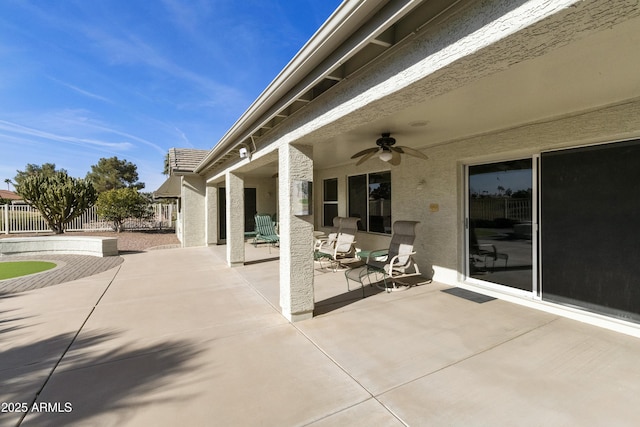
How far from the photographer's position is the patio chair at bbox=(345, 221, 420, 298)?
600 centimetres

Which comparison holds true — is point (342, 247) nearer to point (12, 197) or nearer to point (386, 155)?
point (386, 155)

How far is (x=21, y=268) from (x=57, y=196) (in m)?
9.68

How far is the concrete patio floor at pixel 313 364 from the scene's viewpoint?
97.8 inches

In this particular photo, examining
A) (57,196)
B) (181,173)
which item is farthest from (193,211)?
(57,196)

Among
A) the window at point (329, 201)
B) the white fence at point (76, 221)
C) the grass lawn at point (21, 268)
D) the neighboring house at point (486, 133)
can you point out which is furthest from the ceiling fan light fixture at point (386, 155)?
the white fence at point (76, 221)

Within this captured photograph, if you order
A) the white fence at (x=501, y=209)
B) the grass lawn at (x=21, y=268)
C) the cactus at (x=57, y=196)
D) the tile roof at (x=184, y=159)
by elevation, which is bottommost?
the grass lawn at (x=21, y=268)

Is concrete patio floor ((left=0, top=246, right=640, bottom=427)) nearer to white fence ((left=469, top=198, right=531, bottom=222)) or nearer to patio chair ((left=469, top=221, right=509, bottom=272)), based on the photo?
patio chair ((left=469, top=221, right=509, bottom=272))

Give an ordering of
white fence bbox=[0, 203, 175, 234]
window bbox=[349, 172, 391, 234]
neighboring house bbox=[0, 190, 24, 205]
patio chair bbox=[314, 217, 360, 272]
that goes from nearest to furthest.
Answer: patio chair bbox=[314, 217, 360, 272]
window bbox=[349, 172, 391, 234]
white fence bbox=[0, 203, 175, 234]
neighboring house bbox=[0, 190, 24, 205]

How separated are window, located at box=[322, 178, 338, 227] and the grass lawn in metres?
9.11

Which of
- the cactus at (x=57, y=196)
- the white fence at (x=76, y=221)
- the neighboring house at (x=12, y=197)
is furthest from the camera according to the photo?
the neighboring house at (x=12, y=197)

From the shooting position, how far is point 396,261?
21.0 feet

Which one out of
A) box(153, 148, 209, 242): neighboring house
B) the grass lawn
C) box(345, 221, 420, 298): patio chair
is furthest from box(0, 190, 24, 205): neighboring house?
box(345, 221, 420, 298): patio chair

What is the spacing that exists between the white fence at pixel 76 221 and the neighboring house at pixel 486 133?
18.2 m

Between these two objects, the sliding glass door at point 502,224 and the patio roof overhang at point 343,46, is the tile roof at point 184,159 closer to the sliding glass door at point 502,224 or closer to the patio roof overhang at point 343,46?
the patio roof overhang at point 343,46
